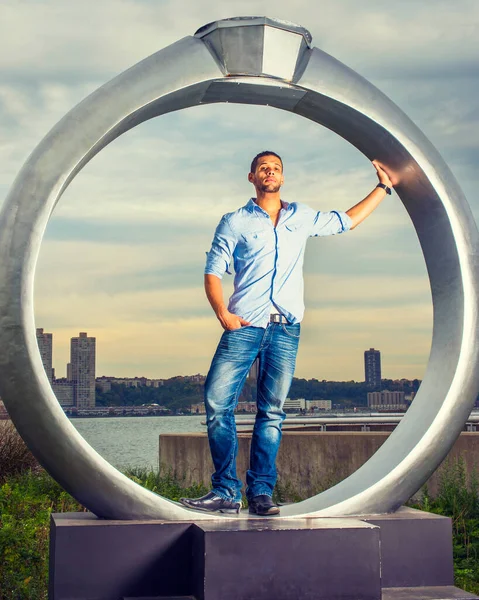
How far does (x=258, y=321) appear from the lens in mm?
5875

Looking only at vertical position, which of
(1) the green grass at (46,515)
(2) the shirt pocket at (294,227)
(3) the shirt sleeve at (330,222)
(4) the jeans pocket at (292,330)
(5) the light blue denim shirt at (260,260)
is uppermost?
(3) the shirt sleeve at (330,222)

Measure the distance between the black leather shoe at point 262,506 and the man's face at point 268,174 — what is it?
205cm

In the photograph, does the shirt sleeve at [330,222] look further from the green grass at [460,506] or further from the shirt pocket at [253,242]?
the green grass at [460,506]

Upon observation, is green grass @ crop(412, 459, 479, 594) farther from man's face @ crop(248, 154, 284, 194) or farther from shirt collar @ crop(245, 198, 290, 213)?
man's face @ crop(248, 154, 284, 194)

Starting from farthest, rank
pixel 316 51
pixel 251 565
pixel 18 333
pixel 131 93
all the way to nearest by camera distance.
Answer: pixel 316 51
pixel 131 93
pixel 18 333
pixel 251 565

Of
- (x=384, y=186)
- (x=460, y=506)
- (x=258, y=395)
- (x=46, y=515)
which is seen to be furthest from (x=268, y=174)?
(x=46, y=515)

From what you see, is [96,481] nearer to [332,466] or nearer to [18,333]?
[18,333]

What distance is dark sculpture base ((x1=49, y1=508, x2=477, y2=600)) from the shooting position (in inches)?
192

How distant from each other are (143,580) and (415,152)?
3.34m

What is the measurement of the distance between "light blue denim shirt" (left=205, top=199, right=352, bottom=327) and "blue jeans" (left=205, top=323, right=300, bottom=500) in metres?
0.14

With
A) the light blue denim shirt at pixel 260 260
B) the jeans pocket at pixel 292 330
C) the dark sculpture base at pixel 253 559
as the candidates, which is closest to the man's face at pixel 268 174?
the light blue denim shirt at pixel 260 260

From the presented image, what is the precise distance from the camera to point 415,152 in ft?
20.3

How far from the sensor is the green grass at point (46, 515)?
23.3ft

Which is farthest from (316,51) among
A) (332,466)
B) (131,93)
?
(332,466)
